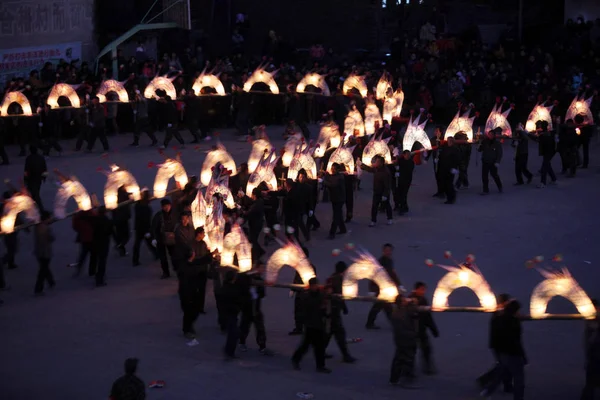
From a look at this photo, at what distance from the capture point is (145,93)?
87.2 ft

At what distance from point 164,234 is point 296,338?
3515mm

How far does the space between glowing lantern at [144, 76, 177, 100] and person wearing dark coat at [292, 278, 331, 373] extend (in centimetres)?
1337

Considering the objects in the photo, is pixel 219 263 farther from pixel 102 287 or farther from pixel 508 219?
pixel 508 219

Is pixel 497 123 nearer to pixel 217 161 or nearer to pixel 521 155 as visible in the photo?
pixel 521 155

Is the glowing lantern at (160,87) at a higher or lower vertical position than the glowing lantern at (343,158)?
higher

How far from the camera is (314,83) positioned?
28.1m

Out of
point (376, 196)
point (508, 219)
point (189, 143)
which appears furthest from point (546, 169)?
point (189, 143)

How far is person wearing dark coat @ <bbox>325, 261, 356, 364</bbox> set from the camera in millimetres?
14148

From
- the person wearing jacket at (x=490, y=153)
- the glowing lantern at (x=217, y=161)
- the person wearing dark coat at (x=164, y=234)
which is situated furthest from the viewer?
the person wearing jacket at (x=490, y=153)

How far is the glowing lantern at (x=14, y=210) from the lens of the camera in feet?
57.8

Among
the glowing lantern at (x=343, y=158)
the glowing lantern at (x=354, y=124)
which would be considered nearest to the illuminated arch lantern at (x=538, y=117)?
the glowing lantern at (x=354, y=124)

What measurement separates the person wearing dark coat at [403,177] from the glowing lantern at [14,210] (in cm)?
716

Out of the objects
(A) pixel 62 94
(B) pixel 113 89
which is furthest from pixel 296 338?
Answer: (B) pixel 113 89

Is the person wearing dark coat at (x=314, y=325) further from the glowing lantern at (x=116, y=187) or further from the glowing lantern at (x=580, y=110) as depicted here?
the glowing lantern at (x=580, y=110)
